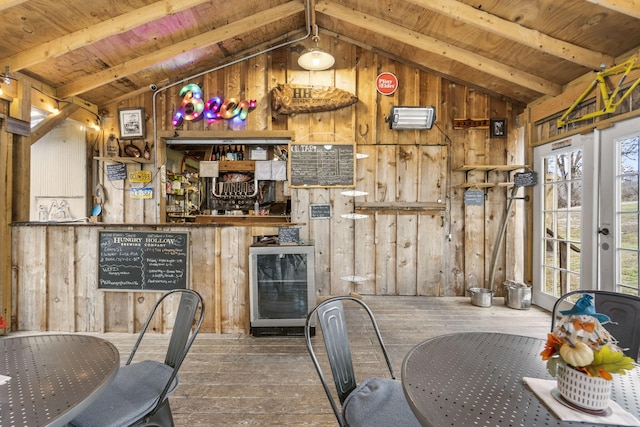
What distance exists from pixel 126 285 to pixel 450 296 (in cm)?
406

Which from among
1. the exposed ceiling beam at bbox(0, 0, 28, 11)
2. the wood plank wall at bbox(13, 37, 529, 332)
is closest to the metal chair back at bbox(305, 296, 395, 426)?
the wood plank wall at bbox(13, 37, 529, 332)

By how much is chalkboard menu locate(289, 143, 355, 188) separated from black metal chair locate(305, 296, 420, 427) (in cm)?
303

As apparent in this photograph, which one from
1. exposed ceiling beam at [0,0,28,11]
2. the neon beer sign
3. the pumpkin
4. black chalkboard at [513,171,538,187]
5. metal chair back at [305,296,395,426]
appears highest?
exposed ceiling beam at [0,0,28,11]

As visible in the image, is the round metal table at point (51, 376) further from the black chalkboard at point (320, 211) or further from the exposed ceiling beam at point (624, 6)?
the exposed ceiling beam at point (624, 6)

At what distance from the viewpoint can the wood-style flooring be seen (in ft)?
6.23

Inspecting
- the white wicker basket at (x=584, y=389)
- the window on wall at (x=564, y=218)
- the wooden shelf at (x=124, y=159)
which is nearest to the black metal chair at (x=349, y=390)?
the white wicker basket at (x=584, y=389)

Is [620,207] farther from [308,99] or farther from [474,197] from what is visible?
[308,99]

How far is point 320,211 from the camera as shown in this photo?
4.38m

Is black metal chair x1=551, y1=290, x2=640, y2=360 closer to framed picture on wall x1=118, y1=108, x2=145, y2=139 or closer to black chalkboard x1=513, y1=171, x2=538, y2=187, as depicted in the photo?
black chalkboard x1=513, y1=171, x2=538, y2=187

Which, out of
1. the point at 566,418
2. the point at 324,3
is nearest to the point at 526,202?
the point at 324,3

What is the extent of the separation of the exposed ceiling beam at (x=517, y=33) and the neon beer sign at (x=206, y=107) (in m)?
2.49

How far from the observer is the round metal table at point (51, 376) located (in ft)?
2.96

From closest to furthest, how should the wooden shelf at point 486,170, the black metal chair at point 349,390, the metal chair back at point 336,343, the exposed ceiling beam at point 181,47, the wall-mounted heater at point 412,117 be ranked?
the black metal chair at point 349,390 → the metal chair back at point 336,343 → the exposed ceiling beam at point 181,47 → the wooden shelf at point 486,170 → the wall-mounted heater at point 412,117

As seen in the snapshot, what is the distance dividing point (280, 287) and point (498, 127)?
3.77 meters
